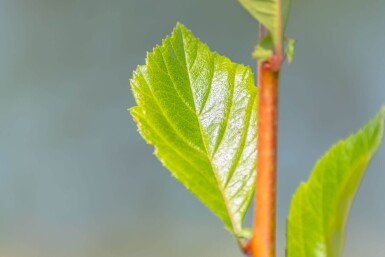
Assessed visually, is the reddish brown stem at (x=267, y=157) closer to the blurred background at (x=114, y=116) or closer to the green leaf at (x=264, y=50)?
the green leaf at (x=264, y=50)

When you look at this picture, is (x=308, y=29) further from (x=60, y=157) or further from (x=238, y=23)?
(x=60, y=157)

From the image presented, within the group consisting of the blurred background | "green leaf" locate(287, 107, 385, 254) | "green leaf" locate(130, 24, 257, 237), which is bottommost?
"green leaf" locate(287, 107, 385, 254)

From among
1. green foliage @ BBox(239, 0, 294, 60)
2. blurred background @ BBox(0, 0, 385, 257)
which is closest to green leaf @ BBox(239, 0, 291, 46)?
green foliage @ BBox(239, 0, 294, 60)

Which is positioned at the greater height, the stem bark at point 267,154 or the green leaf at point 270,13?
the green leaf at point 270,13

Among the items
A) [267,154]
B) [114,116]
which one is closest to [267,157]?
[267,154]

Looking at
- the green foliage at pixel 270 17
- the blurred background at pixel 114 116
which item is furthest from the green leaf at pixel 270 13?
the blurred background at pixel 114 116

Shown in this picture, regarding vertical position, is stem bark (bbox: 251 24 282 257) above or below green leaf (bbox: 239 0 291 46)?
below

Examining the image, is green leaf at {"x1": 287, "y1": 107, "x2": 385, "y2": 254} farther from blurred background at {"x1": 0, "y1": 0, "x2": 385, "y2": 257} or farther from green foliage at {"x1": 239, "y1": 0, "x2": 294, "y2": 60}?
blurred background at {"x1": 0, "y1": 0, "x2": 385, "y2": 257}
